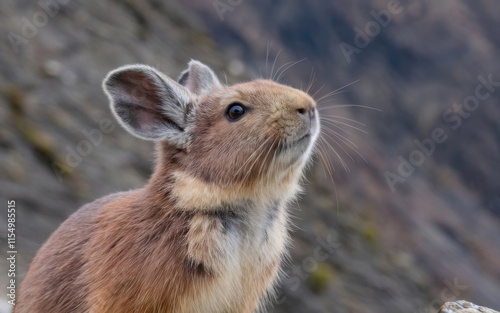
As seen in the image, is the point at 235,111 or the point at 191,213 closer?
the point at 191,213

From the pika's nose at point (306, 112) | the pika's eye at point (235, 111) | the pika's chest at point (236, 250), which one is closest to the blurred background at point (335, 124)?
the pika's nose at point (306, 112)

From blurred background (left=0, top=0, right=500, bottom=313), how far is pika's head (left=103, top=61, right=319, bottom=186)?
150cm

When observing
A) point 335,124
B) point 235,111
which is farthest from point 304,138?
point 335,124

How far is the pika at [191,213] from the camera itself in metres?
8.74

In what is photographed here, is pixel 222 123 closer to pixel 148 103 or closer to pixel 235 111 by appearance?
pixel 235 111

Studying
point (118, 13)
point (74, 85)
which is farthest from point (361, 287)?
point (118, 13)

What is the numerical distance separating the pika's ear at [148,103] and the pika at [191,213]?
1 cm

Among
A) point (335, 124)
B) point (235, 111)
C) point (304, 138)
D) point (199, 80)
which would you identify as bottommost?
point (335, 124)

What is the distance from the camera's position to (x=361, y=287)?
896 inches

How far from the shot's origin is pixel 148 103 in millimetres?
9461

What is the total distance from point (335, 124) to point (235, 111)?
1836cm

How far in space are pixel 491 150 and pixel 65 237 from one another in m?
36.5

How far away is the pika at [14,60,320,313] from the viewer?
8.74 metres

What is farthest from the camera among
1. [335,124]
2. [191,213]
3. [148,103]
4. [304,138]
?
[335,124]
